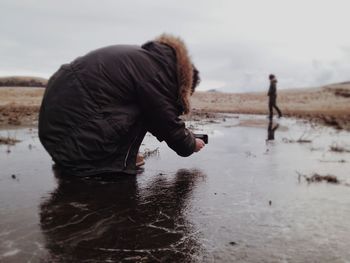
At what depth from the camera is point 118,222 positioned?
3.09 meters

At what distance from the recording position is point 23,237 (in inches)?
107

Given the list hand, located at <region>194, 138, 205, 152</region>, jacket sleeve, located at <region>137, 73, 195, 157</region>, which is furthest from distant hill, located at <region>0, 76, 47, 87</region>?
jacket sleeve, located at <region>137, 73, 195, 157</region>

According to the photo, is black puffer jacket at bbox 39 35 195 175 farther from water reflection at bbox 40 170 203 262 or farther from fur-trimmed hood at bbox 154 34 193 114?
water reflection at bbox 40 170 203 262

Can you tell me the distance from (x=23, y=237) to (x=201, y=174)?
8.66 feet

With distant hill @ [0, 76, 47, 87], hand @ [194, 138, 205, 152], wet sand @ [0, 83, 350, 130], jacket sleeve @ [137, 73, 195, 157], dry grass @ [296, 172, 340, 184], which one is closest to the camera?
jacket sleeve @ [137, 73, 195, 157]

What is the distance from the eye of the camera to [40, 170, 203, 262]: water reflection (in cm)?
255

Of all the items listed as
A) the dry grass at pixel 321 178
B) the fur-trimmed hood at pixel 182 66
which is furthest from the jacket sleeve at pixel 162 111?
the dry grass at pixel 321 178

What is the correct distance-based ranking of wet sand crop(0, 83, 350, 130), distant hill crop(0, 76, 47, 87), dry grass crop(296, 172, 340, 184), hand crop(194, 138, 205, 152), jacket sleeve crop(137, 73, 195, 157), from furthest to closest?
distant hill crop(0, 76, 47, 87) < wet sand crop(0, 83, 350, 130) < dry grass crop(296, 172, 340, 184) < hand crop(194, 138, 205, 152) < jacket sleeve crop(137, 73, 195, 157)

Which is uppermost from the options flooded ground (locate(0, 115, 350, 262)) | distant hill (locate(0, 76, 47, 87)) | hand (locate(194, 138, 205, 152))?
distant hill (locate(0, 76, 47, 87))

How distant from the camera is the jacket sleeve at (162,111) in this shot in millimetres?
3959

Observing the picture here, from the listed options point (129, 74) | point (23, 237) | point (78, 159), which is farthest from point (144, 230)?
point (129, 74)

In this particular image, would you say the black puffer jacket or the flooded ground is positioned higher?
the black puffer jacket

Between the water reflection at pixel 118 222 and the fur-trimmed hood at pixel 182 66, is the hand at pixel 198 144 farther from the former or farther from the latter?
the fur-trimmed hood at pixel 182 66

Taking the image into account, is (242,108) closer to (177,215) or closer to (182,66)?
(182,66)
